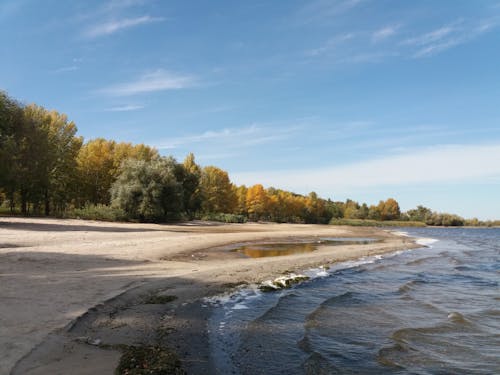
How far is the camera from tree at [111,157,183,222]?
48688 mm

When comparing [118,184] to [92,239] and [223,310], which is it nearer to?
[92,239]

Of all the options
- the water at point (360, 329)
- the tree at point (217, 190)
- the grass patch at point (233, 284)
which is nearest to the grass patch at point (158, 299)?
the water at point (360, 329)

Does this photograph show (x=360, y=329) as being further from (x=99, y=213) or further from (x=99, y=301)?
(x=99, y=213)

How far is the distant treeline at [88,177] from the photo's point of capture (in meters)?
36.2

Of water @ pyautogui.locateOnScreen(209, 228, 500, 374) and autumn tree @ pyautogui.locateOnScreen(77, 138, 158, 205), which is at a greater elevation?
autumn tree @ pyautogui.locateOnScreen(77, 138, 158, 205)

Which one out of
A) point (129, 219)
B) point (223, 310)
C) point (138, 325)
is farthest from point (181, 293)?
point (129, 219)

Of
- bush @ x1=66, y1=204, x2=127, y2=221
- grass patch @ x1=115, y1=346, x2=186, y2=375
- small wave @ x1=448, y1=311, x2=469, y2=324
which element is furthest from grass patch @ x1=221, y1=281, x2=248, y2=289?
bush @ x1=66, y1=204, x2=127, y2=221

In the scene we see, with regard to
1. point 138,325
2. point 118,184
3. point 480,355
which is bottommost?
point 480,355

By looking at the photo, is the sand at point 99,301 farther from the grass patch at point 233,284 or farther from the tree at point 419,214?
the tree at point 419,214

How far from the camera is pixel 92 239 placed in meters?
23.9

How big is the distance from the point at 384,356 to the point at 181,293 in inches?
247

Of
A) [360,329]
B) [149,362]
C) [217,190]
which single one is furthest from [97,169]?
[149,362]

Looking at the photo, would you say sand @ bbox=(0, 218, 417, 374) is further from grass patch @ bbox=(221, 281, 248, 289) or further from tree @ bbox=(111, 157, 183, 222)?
tree @ bbox=(111, 157, 183, 222)

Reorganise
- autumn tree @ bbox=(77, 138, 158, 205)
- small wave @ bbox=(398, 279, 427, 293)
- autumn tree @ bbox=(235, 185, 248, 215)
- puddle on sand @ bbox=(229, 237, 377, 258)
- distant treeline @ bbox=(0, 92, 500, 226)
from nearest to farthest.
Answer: small wave @ bbox=(398, 279, 427, 293) < puddle on sand @ bbox=(229, 237, 377, 258) < distant treeline @ bbox=(0, 92, 500, 226) < autumn tree @ bbox=(77, 138, 158, 205) < autumn tree @ bbox=(235, 185, 248, 215)
